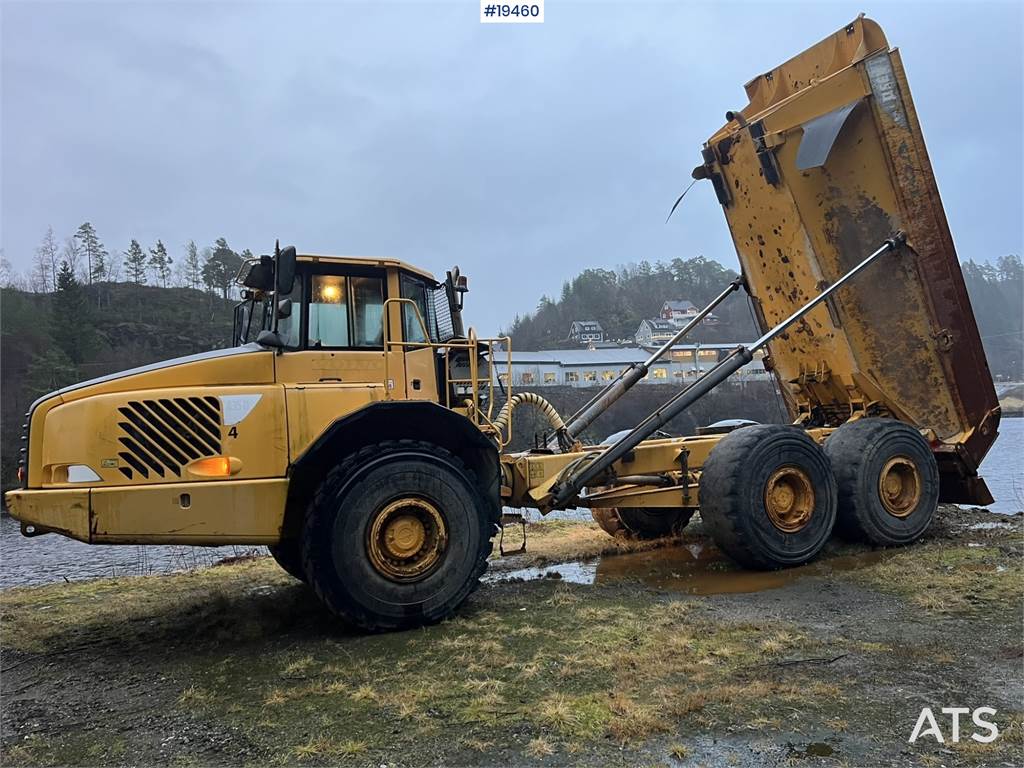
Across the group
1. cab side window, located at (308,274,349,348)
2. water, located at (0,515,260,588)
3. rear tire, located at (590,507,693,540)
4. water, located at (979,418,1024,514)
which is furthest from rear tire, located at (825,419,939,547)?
water, located at (0,515,260,588)

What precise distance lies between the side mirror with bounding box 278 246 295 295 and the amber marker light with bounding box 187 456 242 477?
1.21m

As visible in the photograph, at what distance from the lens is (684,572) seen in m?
6.25

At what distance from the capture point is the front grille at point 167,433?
4262 millimetres

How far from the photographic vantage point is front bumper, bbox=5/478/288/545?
407 centimetres

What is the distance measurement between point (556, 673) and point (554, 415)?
11.2 ft

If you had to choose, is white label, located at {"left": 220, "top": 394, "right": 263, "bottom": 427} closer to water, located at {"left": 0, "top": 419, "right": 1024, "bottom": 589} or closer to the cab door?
Result: the cab door

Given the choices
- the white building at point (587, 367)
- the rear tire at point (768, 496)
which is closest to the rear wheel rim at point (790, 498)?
the rear tire at point (768, 496)

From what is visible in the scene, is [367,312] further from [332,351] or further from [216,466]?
[216,466]

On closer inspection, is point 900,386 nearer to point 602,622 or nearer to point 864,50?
point 864,50

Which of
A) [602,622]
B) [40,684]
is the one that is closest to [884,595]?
[602,622]

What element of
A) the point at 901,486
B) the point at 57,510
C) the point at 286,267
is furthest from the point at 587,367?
the point at 57,510

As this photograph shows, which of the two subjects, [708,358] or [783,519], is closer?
[783,519]

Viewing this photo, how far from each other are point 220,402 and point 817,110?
243 inches

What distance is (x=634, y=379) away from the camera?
7.11m
